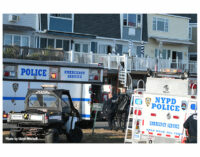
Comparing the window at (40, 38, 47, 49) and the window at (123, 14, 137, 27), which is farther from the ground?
the window at (123, 14, 137, 27)

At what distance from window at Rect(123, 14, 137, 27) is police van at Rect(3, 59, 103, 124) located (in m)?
21.5

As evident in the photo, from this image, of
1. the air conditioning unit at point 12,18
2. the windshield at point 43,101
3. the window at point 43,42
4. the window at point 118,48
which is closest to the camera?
the windshield at point 43,101

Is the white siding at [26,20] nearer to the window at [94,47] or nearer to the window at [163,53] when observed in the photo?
the window at [94,47]

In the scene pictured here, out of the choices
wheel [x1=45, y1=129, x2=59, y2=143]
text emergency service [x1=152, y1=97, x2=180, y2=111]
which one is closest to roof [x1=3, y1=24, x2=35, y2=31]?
wheel [x1=45, y1=129, x2=59, y2=143]

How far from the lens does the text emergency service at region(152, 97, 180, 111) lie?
10609mm

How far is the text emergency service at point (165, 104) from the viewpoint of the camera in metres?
10.6

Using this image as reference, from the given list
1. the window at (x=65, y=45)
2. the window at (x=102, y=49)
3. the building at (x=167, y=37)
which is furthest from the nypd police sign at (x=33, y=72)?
the building at (x=167, y=37)

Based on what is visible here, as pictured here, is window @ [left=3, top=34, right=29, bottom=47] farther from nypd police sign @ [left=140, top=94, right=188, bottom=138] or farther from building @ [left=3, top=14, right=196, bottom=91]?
nypd police sign @ [left=140, top=94, right=188, bottom=138]

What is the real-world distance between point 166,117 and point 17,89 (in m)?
5.86

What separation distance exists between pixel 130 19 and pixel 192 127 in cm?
2787

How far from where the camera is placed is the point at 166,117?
10.8m

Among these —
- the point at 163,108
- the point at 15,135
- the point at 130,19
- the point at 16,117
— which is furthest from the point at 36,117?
the point at 130,19

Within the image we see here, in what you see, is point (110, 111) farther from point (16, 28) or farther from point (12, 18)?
point (12, 18)

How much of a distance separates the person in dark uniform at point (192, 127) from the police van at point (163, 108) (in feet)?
2.11
